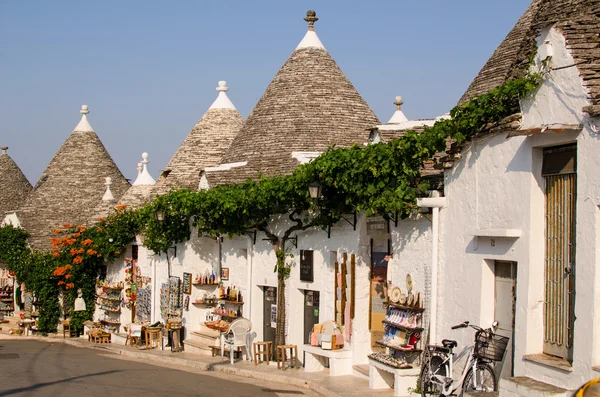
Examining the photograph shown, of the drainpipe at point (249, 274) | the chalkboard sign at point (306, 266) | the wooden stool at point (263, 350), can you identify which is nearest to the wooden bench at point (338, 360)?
the chalkboard sign at point (306, 266)

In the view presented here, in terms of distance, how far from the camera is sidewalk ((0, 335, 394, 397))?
48.7ft

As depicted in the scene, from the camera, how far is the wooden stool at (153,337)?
24516 millimetres

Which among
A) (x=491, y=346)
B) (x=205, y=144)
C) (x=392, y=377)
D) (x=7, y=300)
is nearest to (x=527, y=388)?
(x=491, y=346)

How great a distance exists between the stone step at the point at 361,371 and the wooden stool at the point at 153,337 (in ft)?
30.9

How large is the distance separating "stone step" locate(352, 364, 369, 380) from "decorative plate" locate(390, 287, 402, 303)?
5.24 ft

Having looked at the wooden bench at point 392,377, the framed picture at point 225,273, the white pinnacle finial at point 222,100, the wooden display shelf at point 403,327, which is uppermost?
the white pinnacle finial at point 222,100

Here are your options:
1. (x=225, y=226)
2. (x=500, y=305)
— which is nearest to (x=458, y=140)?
(x=500, y=305)

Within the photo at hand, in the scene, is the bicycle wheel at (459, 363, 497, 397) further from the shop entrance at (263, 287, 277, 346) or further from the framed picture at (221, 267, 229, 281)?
the framed picture at (221, 267, 229, 281)

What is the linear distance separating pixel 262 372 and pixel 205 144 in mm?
11442

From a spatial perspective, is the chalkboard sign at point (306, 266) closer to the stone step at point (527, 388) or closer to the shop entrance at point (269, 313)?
the shop entrance at point (269, 313)

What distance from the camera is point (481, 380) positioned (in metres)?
11.9

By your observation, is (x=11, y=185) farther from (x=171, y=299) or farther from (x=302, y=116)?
(x=302, y=116)

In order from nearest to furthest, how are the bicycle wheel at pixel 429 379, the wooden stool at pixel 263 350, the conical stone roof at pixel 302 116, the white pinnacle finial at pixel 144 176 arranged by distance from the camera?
1. the bicycle wheel at pixel 429 379
2. the wooden stool at pixel 263 350
3. the conical stone roof at pixel 302 116
4. the white pinnacle finial at pixel 144 176

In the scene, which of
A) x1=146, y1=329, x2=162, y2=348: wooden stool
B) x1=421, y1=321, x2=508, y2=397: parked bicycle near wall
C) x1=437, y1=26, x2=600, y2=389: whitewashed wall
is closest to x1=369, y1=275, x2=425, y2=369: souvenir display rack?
x1=437, y1=26, x2=600, y2=389: whitewashed wall
